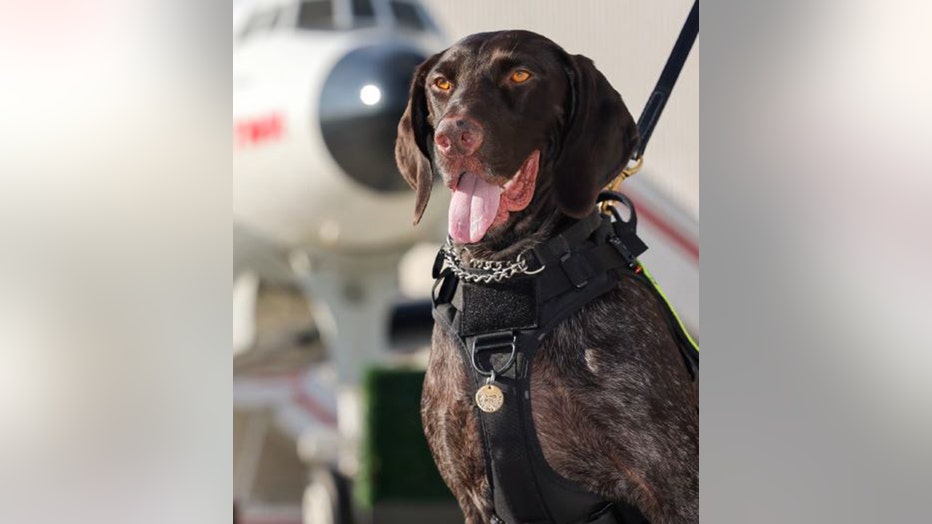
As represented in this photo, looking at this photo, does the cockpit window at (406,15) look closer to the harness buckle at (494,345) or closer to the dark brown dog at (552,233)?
the dark brown dog at (552,233)

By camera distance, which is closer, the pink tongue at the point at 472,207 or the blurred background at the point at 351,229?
the pink tongue at the point at 472,207

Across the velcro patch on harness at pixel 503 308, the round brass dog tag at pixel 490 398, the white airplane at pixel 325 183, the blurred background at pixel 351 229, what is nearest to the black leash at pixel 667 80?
the blurred background at pixel 351 229

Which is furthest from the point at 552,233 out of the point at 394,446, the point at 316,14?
the point at 316,14

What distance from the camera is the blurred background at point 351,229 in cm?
257

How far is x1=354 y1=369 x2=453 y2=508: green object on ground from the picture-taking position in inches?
113

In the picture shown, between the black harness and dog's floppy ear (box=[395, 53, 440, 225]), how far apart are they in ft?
0.60

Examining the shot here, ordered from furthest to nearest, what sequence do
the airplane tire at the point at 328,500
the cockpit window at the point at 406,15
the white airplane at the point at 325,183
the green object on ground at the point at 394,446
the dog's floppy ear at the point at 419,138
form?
the cockpit window at the point at 406,15 < the white airplane at the point at 325,183 < the airplane tire at the point at 328,500 < the green object on ground at the point at 394,446 < the dog's floppy ear at the point at 419,138

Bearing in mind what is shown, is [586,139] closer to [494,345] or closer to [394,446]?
[494,345]

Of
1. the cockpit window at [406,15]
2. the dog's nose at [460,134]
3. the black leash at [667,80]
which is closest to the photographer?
the dog's nose at [460,134]

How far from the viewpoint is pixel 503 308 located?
2.26m

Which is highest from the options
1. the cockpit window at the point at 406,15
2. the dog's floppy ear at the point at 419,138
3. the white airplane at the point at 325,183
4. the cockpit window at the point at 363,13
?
the cockpit window at the point at 363,13

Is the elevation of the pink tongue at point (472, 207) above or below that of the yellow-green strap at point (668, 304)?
above

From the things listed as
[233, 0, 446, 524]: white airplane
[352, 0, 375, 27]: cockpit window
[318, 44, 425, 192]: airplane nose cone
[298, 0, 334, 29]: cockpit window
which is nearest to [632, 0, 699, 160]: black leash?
[233, 0, 446, 524]: white airplane
